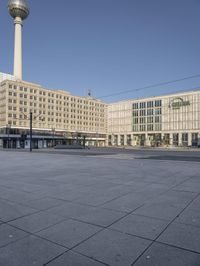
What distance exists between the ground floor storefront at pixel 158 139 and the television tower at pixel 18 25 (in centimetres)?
5786

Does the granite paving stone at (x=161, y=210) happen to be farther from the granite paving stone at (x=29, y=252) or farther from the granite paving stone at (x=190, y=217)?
the granite paving stone at (x=29, y=252)

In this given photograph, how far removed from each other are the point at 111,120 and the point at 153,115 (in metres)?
25.4

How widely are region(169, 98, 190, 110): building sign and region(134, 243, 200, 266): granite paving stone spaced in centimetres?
10537

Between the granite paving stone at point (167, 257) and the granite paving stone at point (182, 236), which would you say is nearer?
the granite paving stone at point (167, 257)

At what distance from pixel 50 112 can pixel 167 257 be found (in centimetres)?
9986

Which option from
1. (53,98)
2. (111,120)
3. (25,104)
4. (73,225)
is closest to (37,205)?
(73,225)

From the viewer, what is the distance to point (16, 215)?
5.01 metres

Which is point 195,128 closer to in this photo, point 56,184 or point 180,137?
point 180,137

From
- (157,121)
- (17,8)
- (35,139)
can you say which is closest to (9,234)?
(35,139)

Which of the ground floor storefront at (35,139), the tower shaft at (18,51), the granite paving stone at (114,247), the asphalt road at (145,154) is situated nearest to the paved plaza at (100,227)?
the granite paving stone at (114,247)

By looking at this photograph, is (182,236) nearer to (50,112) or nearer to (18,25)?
(50,112)

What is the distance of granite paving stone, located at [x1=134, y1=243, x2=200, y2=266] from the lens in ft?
10.1

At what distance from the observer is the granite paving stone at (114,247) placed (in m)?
3.18

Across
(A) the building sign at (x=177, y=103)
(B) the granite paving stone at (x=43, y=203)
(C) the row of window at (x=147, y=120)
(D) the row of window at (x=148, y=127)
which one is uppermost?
(A) the building sign at (x=177, y=103)
